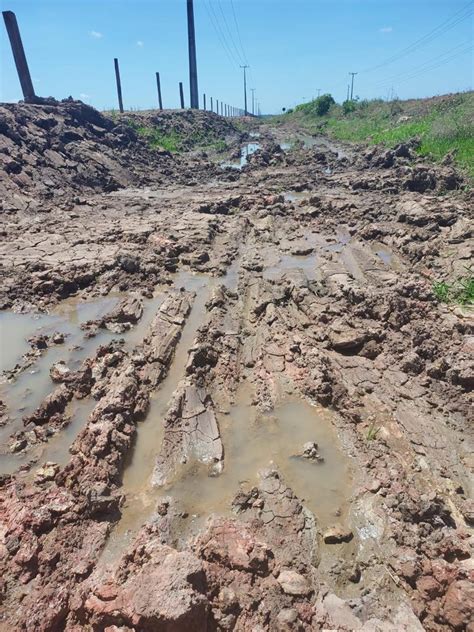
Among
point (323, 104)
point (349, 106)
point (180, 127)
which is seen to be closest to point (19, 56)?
point (180, 127)

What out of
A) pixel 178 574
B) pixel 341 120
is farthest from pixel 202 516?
pixel 341 120

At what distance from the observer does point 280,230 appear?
37.3 feet

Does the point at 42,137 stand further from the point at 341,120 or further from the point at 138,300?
the point at 341,120

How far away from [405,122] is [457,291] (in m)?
30.4

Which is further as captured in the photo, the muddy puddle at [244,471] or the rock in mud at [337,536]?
the muddy puddle at [244,471]

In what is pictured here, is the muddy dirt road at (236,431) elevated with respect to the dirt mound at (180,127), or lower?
lower

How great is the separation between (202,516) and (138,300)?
4.72 m

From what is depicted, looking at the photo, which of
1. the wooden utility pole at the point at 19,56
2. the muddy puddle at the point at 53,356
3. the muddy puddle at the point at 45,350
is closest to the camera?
the muddy puddle at the point at 53,356

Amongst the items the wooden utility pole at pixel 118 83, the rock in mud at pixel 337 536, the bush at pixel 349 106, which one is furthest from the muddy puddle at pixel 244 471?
the bush at pixel 349 106

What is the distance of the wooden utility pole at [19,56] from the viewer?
1927 centimetres

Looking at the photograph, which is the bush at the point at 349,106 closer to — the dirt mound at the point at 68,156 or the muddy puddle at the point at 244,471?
the dirt mound at the point at 68,156

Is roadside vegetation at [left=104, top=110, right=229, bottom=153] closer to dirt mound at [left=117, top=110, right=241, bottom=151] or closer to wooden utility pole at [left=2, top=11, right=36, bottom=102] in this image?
dirt mound at [left=117, top=110, right=241, bottom=151]

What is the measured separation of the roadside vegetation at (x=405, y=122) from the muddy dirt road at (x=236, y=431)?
9.92 m

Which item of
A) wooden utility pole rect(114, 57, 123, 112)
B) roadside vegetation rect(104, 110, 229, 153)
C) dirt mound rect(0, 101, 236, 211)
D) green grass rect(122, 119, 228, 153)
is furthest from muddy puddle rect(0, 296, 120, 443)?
wooden utility pole rect(114, 57, 123, 112)
